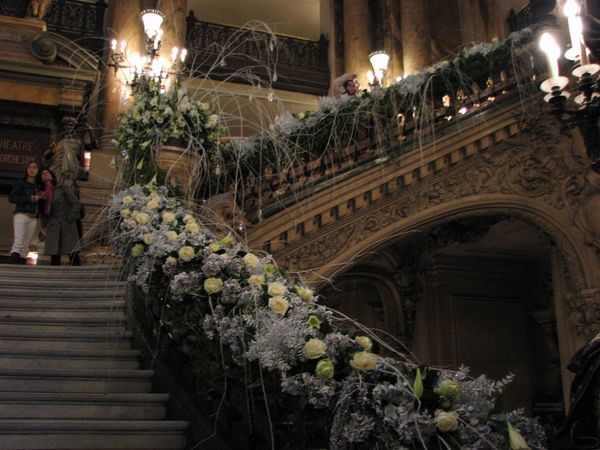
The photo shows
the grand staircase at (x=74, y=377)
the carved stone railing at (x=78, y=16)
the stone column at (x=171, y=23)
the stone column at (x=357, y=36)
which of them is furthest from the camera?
the carved stone railing at (x=78, y=16)

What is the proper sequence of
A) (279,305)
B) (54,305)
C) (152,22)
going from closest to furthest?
(279,305), (54,305), (152,22)

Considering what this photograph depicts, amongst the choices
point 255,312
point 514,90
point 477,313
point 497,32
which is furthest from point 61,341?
point 497,32

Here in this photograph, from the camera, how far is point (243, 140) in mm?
6352

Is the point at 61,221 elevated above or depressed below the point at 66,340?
above

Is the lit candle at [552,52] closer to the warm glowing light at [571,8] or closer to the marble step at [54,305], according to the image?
the warm glowing light at [571,8]

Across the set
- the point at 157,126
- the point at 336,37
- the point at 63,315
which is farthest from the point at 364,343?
the point at 336,37

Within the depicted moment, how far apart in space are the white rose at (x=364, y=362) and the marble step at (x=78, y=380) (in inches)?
77.3

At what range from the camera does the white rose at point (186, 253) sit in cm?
359

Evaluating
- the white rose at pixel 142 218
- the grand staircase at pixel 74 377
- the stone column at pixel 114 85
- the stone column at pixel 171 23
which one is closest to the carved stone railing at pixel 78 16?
the stone column at pixel 114 85

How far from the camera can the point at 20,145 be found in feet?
42.7

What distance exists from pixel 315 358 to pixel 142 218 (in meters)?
2.27

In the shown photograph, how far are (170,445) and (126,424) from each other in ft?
0.86

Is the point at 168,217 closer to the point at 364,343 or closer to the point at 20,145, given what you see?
the point at 364,343

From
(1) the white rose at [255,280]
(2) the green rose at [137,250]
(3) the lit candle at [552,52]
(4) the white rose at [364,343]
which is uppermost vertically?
(3) the lit candle at [552,52]
